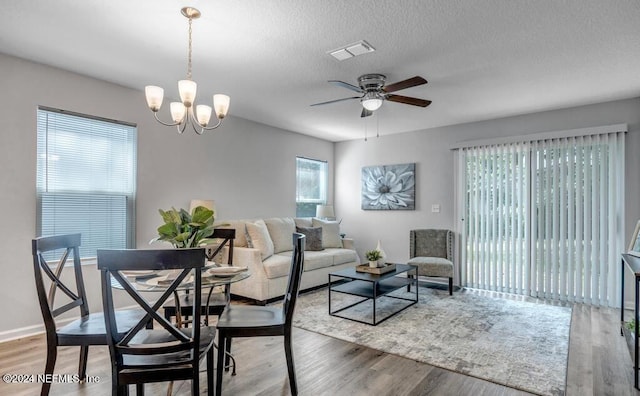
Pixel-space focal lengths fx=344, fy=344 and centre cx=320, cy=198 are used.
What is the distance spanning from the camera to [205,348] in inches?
68.0

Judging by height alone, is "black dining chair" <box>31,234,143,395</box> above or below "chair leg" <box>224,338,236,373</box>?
above

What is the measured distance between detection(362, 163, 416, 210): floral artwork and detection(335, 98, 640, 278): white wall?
0.34ft

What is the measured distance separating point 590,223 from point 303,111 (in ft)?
12.9

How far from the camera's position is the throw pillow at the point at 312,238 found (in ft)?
17.1

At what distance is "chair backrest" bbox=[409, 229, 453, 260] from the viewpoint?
526 centimetres

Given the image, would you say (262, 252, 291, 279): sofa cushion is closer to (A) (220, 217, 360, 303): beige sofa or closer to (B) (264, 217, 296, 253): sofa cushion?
(A) (220, 217, 360, 303): beige sofa

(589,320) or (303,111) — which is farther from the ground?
(303,111)

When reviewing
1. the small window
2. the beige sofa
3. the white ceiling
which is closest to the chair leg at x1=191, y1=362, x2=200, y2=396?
the white ceiling

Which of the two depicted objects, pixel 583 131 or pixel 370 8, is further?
pixel 583 131

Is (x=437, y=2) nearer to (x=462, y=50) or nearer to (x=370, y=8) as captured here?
(x=370, y=8)

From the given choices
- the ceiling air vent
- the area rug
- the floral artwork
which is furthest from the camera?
the floral artwork

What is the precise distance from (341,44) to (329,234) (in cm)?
345

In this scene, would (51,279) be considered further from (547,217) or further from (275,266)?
(547,217)

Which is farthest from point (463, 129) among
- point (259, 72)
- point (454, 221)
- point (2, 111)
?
point (2, 111)
